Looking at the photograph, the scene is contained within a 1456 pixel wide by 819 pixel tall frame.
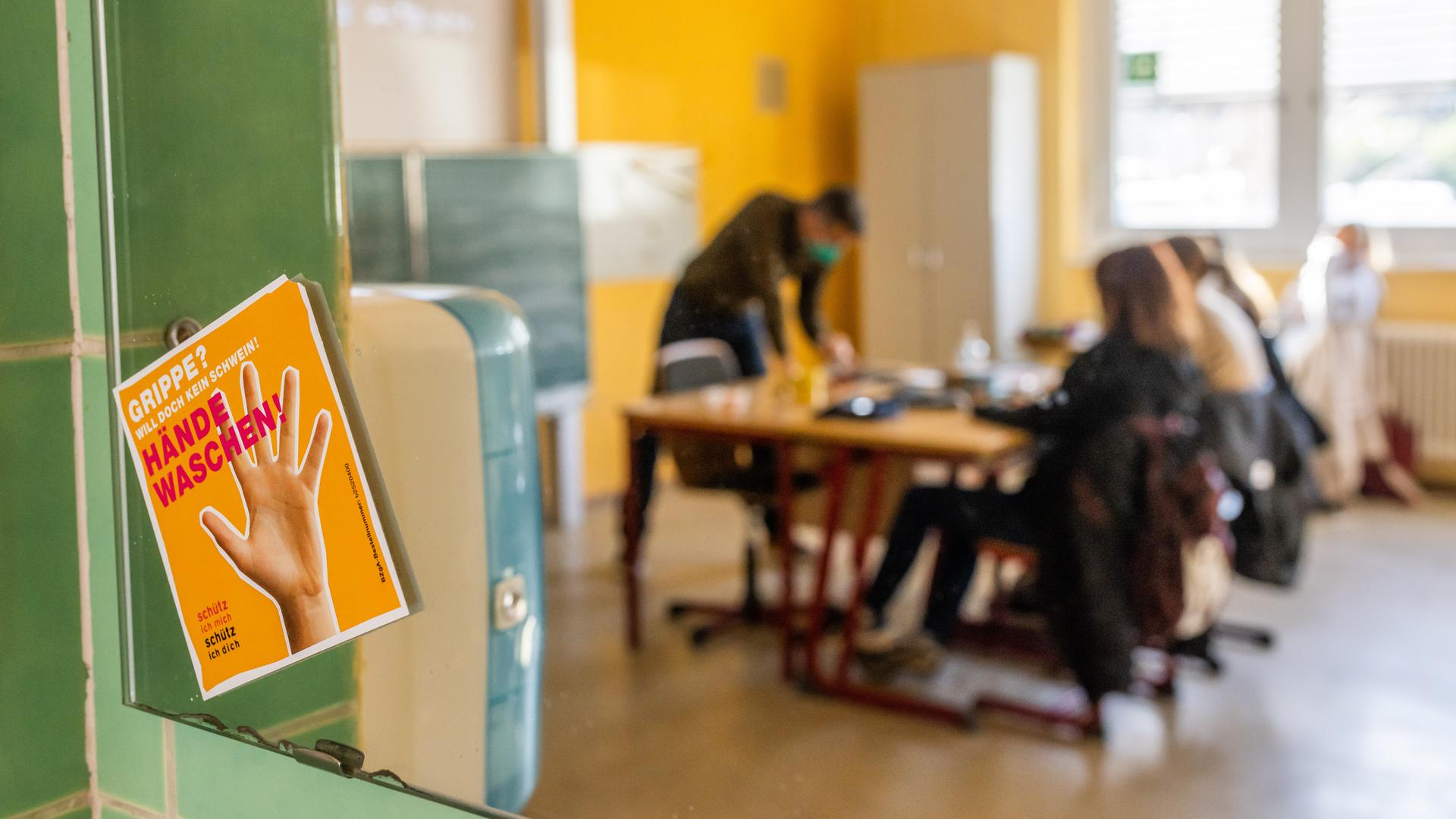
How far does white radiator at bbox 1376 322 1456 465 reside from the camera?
38.8 inches

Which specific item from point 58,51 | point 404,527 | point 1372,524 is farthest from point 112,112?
point 1372,524

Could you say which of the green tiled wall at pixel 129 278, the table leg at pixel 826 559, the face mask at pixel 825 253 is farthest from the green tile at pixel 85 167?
the table leg at pixel 826 559

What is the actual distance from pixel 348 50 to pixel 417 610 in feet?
1.12

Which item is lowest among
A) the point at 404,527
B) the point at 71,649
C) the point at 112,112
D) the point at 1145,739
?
the point at 1145,739

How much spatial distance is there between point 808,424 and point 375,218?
0.85m

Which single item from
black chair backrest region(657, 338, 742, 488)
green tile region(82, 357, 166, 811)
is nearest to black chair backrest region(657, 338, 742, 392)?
black chair backrest region(657, 338, 742, 488)

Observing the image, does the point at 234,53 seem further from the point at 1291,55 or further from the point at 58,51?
the point at 1291,55

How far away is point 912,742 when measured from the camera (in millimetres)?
791

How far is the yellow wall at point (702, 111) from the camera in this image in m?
0.84

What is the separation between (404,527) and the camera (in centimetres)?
67

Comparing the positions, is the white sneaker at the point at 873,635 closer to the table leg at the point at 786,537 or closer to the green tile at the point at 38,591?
the table leg at the point at 786,537

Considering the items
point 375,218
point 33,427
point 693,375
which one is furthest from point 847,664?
point 33,427

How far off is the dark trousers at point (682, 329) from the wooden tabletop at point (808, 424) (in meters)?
0.03

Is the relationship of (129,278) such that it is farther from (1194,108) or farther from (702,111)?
(702,111)
